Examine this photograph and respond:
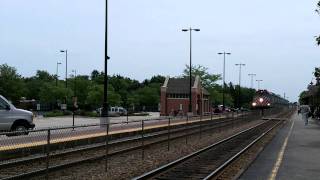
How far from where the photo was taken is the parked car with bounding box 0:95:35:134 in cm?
2380

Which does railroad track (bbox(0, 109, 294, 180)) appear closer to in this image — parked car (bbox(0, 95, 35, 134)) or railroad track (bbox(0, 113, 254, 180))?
railroad track (bbox(0, 113, 254, 180))

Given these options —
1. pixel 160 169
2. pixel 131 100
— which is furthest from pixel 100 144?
pixel 131 100

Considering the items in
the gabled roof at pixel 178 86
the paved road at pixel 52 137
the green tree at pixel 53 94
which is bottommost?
the paved road at pixel 52 137

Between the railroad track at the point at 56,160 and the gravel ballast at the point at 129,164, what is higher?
the railroad track at the point at 56,160

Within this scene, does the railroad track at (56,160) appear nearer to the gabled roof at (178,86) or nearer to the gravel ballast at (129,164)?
the gravel ballast at (129,164)

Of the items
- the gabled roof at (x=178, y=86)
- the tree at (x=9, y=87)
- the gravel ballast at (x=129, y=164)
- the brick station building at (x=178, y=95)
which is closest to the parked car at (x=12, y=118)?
the gravel ballast at (x=129, y=164)

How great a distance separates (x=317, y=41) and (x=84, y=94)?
84.5m

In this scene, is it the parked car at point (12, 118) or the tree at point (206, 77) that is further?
the tree at point (206, 77)

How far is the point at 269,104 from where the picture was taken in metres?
83.3

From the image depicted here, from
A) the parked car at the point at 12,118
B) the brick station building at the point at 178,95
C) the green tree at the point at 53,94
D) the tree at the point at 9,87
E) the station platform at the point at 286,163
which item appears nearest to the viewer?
the station platform at the point at 286,163

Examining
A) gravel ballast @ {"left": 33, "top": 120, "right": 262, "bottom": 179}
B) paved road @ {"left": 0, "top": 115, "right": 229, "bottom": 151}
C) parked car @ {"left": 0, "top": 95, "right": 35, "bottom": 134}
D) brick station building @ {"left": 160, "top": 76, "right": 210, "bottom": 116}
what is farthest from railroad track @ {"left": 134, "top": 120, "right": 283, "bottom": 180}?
brick station building @ {"left": 160, "top": 76, "right": 210, "bottom": 116}

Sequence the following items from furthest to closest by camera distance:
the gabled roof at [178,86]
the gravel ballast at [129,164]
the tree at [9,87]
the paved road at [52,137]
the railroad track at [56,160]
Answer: the gabled roof at [178,86], the tree at [9,87], the gravel ballast at [129,164], the railroad track at [56,160], the paved road at [52,137]

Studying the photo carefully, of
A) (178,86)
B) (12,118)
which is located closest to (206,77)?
(178,86)

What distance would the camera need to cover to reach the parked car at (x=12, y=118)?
937 inches
